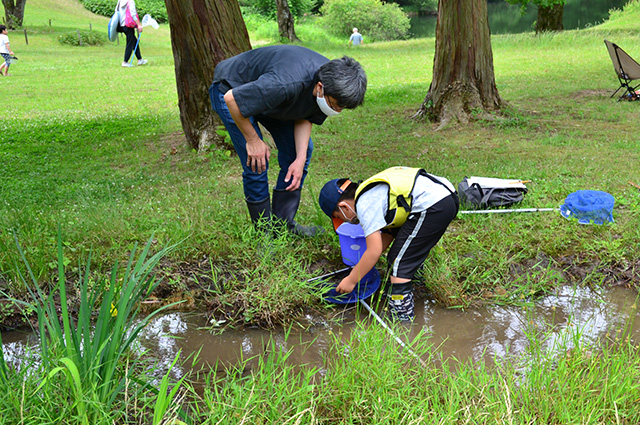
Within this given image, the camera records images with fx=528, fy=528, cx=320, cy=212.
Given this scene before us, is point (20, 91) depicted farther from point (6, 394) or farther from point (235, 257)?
point (6, 394)

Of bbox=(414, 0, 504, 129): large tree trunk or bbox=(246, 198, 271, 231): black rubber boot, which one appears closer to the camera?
bbox=(246, 198, 271, 231): black rubber boot

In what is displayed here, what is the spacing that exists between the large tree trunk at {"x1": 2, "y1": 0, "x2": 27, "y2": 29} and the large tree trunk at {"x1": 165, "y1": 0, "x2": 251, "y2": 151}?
23.8 m

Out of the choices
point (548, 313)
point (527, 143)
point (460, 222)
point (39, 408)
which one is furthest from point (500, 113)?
point (39, 408)

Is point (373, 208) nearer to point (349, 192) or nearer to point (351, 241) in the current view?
point (349, 192)

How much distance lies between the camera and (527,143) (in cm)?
609

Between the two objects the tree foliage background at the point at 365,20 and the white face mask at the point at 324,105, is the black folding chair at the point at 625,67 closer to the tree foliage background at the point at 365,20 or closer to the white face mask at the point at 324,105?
the white face mask at the point at 324,105

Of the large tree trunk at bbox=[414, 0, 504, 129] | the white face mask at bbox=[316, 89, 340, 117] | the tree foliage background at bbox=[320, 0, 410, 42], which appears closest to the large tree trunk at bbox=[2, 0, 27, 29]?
the tree foliage background at bbox=[320, 0, 410, 42]

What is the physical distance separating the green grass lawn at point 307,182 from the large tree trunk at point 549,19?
9497 millimetres

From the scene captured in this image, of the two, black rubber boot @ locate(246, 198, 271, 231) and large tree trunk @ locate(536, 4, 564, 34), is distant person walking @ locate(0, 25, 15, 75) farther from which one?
large tree trunk @ locate(536, 4, 564, 34)

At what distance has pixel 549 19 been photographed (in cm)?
1978

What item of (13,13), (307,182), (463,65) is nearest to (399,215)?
(307,182)

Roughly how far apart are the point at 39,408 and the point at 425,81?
10658mm

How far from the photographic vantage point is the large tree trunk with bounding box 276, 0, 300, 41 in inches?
849

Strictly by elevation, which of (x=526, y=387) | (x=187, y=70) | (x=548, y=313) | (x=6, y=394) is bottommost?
(x=548, y=313)
